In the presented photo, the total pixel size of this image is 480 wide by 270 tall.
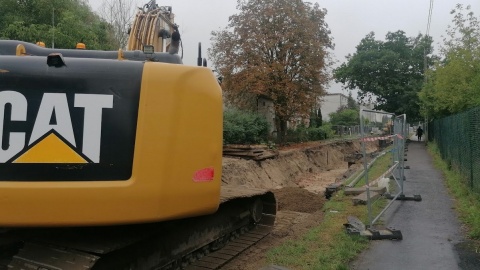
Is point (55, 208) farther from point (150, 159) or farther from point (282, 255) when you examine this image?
point (282, 255)

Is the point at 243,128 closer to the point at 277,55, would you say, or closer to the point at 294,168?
the point at 294,168

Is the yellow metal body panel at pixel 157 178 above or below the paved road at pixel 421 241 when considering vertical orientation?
above

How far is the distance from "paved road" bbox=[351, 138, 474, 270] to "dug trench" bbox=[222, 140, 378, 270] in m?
1.36

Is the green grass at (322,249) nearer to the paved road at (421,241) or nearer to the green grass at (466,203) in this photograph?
the paved road at (421,241)

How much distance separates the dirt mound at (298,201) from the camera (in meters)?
10.9

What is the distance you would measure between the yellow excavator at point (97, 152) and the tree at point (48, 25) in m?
13.6

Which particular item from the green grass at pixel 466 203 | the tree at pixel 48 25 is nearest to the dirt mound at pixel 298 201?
the green grass at pixel 466 203

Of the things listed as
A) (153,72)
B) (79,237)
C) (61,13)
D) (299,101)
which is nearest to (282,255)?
(79,237)

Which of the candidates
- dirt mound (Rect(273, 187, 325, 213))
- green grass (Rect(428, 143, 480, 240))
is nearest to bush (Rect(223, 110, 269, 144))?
dirt mound (Rect(273, 187, 325, 213))

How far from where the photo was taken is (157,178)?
3.68m

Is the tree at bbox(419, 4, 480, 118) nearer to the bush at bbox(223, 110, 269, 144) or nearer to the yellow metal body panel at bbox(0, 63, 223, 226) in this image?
the bush at bbox(223, 110, 269, 144)

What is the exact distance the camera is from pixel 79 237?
399 centimetres

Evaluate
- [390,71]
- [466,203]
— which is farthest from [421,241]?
[390,71]

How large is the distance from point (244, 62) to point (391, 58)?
2842cm
